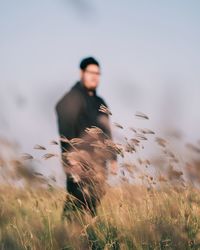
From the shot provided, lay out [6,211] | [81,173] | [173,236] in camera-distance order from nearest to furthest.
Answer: [173,236] < [81,173] < [6,211]

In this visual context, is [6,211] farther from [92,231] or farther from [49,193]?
[92,231]

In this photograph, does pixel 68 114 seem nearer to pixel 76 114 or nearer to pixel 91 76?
pixel 76 114

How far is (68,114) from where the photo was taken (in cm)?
484

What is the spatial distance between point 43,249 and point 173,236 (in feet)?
2.80

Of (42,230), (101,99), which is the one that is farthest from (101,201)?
(101,99)

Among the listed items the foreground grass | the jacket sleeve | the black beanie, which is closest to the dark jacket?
the jacket sleeve

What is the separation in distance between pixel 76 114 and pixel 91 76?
1.22ft

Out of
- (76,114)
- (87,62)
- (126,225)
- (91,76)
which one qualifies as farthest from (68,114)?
(126,225)

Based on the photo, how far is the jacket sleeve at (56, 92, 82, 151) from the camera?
4801 millimetres

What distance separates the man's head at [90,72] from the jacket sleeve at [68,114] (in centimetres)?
15

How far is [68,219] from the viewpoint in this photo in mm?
4391

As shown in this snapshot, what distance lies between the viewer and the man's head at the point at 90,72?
4.93 m

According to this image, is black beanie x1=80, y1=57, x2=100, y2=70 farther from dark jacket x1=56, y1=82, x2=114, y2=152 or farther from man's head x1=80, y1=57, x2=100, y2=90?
dark jacket x1=56, y1=82, x2=114, y2=152

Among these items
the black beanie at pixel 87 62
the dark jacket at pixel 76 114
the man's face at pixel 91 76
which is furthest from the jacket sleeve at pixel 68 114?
the black beanie at pixel 87 62
